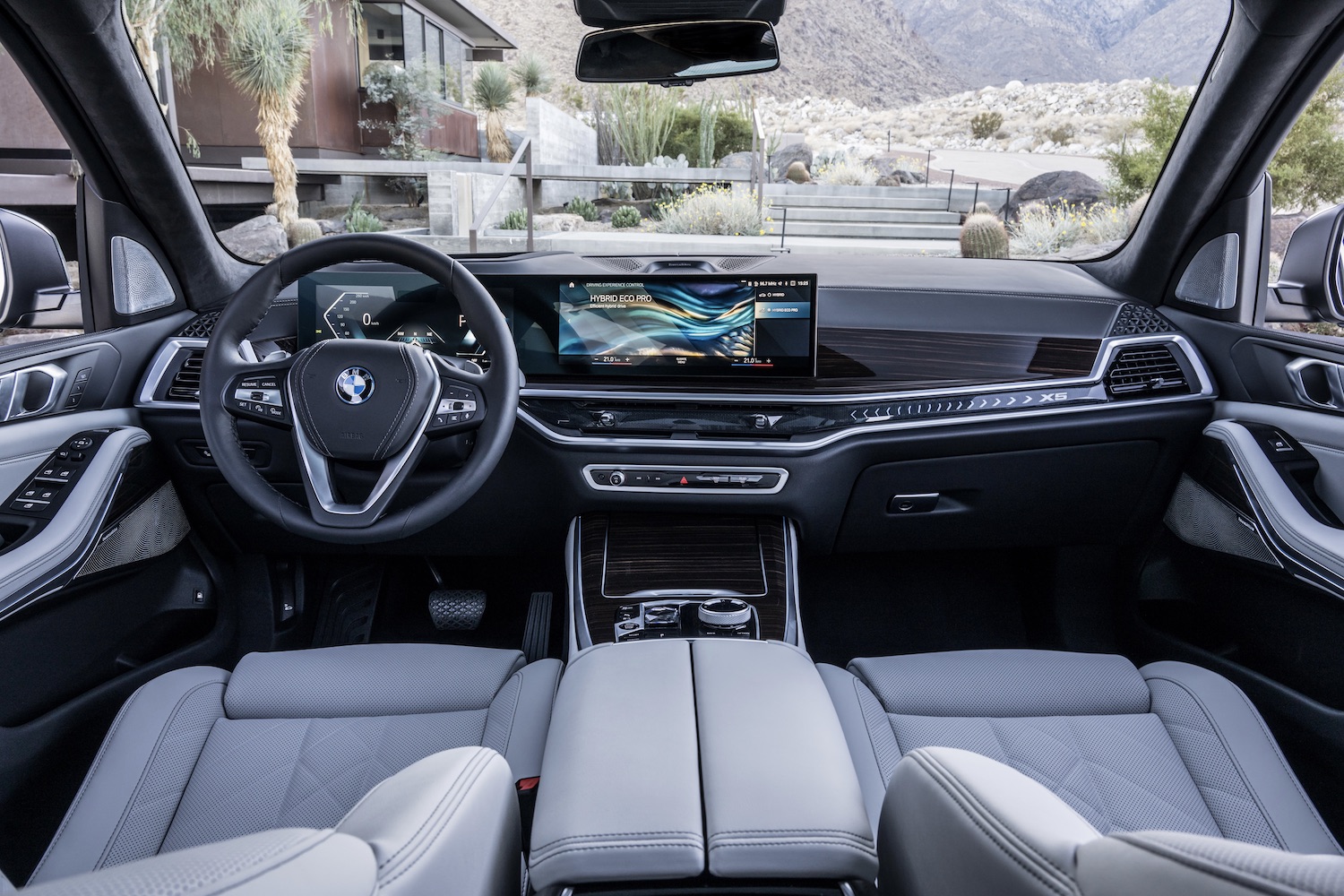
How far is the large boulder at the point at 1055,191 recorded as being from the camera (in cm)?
306

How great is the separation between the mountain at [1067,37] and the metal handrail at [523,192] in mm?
1635

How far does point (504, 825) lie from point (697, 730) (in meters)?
0.34

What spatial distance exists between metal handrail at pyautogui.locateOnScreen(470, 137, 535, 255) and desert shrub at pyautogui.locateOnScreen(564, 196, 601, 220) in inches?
6.0

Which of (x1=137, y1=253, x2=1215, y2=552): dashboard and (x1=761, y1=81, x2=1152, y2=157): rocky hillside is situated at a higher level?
(x1=761, y1=81, x2=1152, y2=157): rocky hillside

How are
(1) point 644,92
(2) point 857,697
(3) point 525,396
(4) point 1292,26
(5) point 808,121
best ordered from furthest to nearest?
(5) point 808,121
(1) point 644,92
(3) point 525,396
(4) point 1292,26
(2) point 857,697

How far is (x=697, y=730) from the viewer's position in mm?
1255

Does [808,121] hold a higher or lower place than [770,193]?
higher

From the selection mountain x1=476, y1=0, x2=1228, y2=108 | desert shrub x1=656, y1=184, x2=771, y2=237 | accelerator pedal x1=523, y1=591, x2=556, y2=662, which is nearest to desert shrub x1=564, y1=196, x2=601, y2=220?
desert shrub x1=656, y1=184, x2=771, y2=237

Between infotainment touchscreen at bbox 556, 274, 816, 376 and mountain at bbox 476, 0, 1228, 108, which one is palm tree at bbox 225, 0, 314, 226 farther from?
infotainment touchscreen at bbox 556, 274, 816, 376

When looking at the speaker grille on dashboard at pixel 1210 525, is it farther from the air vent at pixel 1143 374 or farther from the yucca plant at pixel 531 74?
the yucca plant at pixel 531 74

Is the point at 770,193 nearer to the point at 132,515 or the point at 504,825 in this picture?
the point at 132,515

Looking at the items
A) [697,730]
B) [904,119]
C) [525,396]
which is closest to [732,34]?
[525,396]

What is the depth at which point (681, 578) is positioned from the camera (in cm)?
223

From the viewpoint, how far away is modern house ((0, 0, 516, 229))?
2295mm
